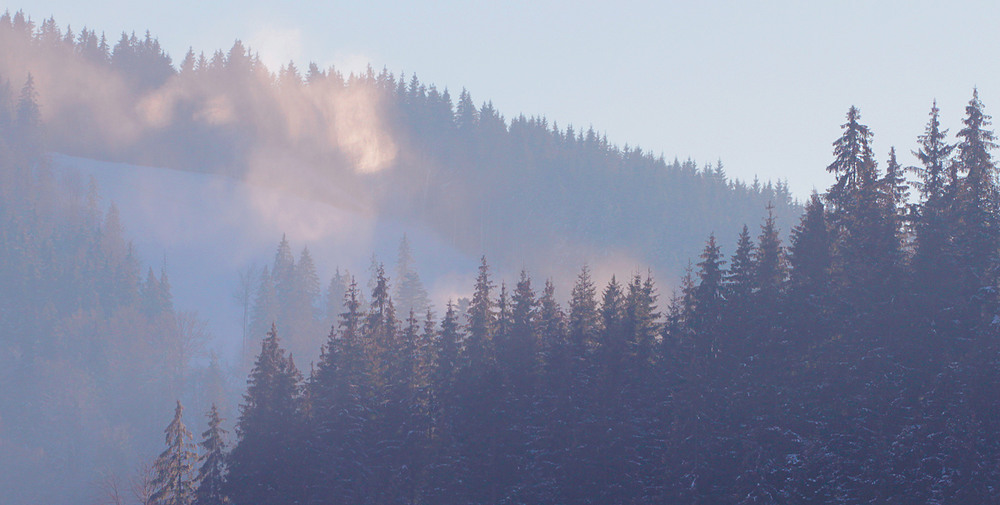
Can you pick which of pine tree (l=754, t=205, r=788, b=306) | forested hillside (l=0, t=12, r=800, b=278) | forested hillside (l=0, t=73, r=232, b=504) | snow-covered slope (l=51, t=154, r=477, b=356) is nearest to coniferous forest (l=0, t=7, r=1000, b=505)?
pine tree (l=754, t=205, r=788, b=306)

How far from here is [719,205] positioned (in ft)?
521

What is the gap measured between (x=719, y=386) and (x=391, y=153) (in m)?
132

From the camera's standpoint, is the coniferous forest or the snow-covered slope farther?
the snow-covered slope

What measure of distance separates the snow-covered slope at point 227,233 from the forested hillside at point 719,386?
7994cm

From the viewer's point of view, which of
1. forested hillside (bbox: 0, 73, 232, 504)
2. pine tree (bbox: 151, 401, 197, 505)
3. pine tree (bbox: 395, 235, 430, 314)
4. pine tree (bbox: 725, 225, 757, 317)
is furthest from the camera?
pine tree (bbox: 395, 235, 430, 314)

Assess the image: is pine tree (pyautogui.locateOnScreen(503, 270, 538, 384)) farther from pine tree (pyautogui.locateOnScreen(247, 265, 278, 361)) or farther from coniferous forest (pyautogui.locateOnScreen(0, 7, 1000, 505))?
pine tree (pyautogui.locateOnScreen(247, 265, 278, 361))

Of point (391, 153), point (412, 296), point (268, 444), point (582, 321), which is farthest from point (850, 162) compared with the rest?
point (391, 153)

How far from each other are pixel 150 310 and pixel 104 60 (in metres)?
71.1

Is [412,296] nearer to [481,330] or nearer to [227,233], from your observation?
[227,233]

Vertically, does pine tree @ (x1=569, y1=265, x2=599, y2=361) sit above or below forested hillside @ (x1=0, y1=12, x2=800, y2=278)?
below

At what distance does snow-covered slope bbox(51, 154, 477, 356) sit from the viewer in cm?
13262

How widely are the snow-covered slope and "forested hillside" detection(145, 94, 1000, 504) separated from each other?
3147 inches

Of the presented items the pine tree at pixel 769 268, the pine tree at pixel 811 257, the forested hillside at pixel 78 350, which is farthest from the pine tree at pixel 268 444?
the forested hillside at pixel 78 350

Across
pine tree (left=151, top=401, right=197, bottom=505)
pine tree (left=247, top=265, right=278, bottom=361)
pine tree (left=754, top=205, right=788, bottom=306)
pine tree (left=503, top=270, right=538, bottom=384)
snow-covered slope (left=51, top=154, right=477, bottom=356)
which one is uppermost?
snow-covered slope (left=51, top=154, right=477, bottom=356)
